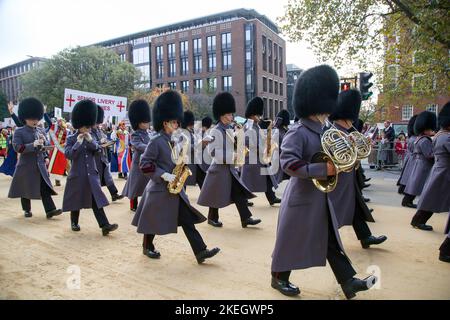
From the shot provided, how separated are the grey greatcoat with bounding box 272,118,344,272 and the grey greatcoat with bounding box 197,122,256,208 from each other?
2.60 metres

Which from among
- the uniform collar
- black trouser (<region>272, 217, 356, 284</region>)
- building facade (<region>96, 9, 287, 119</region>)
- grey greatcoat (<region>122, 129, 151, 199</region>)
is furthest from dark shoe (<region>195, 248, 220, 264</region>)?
building facade (<region>96, 9, 287, 119</region>)

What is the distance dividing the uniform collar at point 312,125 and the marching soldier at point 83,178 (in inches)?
135

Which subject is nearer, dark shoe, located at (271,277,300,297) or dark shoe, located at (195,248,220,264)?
dark shoe, located at (271,277,300,297)

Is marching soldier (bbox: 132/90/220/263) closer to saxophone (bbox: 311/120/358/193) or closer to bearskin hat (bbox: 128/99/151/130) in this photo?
saxophone (bbox: 311/120/358/193)

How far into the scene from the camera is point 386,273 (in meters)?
4.05

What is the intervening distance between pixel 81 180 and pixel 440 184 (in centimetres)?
532

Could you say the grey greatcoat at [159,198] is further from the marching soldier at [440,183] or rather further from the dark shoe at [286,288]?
the marching soldier at [440,183]

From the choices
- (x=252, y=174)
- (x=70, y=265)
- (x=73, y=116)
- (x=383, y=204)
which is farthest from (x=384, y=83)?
(x=70, y=265)

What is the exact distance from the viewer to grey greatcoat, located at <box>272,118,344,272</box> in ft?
10.8

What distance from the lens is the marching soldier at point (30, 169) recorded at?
22.2 feet

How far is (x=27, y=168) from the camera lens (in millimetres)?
6902

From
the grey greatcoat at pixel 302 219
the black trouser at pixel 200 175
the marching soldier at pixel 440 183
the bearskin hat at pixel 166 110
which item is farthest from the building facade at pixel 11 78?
the grey greatcoat at pixel 302 219

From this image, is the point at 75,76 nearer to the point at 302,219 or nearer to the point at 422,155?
the point at 422,155
